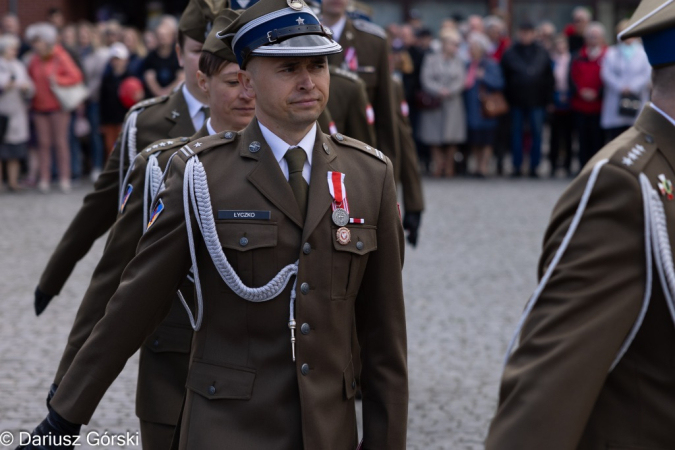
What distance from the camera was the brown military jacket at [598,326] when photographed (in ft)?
7.40

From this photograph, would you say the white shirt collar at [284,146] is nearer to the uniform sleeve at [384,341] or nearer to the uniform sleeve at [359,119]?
the uniform sleeve at [384,341]

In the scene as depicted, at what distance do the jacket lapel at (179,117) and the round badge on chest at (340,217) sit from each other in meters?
1.45

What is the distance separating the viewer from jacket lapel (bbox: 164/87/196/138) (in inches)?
175

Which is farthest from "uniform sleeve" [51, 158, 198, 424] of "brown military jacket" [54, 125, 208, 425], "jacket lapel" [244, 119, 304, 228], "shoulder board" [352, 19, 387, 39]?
"shoulder board" [352, 19, 387, 39]

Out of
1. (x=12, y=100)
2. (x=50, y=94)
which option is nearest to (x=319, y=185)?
(x=12, y=100)

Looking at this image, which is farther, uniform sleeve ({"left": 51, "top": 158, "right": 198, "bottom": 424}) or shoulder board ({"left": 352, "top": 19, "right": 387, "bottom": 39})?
shoulder board ({"left": 352, "top": 19, "right": 387, "bottom": 39})

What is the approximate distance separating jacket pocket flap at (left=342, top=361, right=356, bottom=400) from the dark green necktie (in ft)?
1.45

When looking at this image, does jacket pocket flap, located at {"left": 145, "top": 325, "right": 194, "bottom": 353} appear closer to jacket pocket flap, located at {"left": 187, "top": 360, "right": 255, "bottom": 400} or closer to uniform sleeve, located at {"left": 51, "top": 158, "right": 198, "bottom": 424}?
uniform sleeve, located at {"left": 51, "top": 158, "right": 198, "bottom": 424}

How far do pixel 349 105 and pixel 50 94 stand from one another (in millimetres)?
9667

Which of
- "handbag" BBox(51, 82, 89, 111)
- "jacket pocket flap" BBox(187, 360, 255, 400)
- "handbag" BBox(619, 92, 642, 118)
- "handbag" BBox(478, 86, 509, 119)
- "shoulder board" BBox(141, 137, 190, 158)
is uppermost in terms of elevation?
"shoulder board" BBox(141, 137, 190, 158)

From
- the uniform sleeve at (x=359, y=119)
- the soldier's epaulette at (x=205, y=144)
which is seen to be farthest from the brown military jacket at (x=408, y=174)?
the soldier's epaulette at (x=205, y=144)

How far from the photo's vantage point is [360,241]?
3129mm

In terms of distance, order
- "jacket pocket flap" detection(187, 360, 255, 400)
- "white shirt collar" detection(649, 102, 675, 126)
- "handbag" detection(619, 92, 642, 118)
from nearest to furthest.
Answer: "white shirt collar" detection(649, 102, 675, 126), "jacket pocket flap" detection(187, 360, 255, 400), "handbag" detection(619, 92, 642, 118)

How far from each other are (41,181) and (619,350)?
44.0 feet
